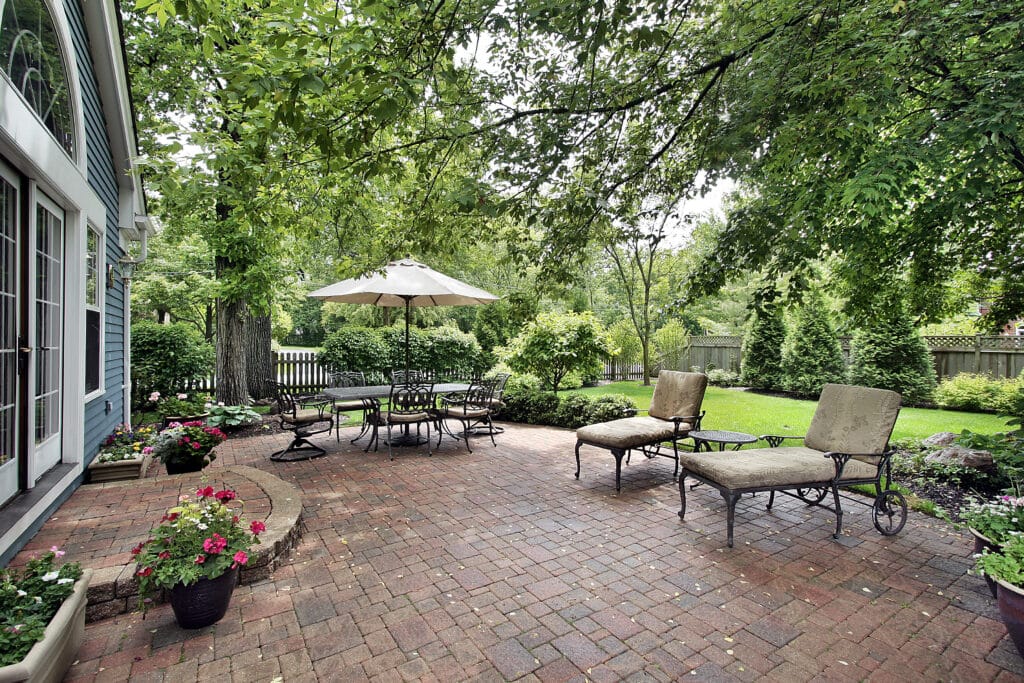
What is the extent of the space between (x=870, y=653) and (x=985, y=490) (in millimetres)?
3740

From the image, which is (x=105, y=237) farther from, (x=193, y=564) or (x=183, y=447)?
(x=193, y=564)

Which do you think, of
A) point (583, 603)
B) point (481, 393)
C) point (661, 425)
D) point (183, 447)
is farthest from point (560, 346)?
point (583, 603)

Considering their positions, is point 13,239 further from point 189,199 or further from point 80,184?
point 189,199

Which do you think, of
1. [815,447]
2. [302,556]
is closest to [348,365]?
[302,556]

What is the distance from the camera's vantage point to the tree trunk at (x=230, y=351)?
27.8 ft

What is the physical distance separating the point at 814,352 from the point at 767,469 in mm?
9023

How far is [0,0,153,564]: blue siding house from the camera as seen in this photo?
275 centimetres

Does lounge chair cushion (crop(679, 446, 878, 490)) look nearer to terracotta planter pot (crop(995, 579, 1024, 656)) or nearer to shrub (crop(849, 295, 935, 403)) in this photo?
terracotta planter pot (crop(995, 579, 1024, 656))

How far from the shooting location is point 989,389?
8.81 metres

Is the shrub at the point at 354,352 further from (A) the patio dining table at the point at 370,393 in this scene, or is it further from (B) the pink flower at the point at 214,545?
(B) the pink flower at the point at 214,545

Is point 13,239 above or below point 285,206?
below

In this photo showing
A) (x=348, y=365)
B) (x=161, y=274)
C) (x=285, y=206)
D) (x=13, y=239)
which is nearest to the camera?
(x=13, y=239)

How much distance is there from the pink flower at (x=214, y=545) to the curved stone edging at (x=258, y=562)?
1.11 feet

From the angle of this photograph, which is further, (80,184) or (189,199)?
(189,199)
